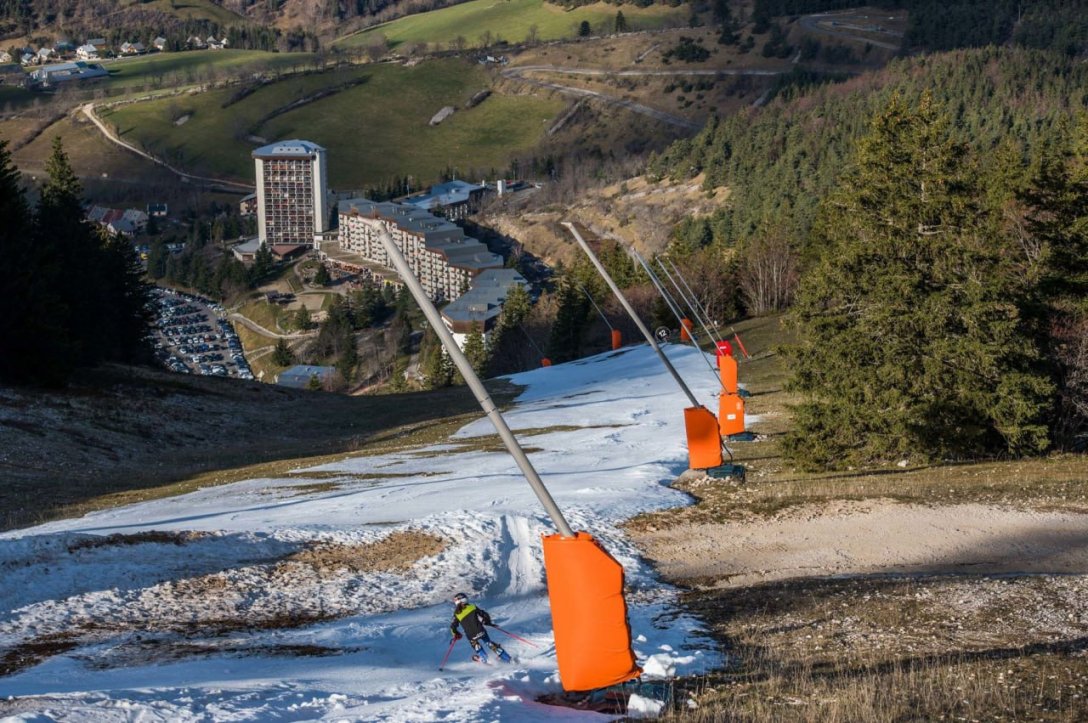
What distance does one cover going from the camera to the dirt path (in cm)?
2005

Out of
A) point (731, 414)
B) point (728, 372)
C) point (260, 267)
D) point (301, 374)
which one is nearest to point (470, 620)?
point (731, 414)

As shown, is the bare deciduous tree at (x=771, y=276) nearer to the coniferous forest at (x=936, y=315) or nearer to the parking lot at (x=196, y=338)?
the coniferous forest at (x=936, y=315)

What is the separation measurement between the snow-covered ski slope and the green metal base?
126cm

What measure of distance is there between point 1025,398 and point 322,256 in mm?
145220

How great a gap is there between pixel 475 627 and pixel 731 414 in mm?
20575

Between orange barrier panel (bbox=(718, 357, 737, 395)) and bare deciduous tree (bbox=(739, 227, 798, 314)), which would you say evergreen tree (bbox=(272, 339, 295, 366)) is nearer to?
bare deciduous tree (bbox=(739, 227, 798, 314))

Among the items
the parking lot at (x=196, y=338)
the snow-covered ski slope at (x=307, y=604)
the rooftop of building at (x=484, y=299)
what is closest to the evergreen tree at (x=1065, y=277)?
the snow-covered ski slope at (x=307, y=604)

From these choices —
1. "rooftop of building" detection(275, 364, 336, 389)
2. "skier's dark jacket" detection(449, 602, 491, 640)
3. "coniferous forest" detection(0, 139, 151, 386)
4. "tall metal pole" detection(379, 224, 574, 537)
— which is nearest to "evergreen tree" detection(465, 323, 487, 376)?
Answer: "rooftop of building" detection(275, 364, 336, 389)

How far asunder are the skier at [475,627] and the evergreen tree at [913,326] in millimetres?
15072

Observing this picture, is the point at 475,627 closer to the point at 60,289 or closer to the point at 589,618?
the point at 589,618

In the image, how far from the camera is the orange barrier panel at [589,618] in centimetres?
1395

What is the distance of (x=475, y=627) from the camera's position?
1549 centimetres

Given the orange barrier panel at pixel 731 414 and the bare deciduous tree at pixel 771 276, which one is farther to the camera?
the bare deciduous tree at pixel 771 276

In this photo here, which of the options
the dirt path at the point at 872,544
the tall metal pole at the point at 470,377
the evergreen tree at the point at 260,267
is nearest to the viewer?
the tall metal pole at the point at 470,377
